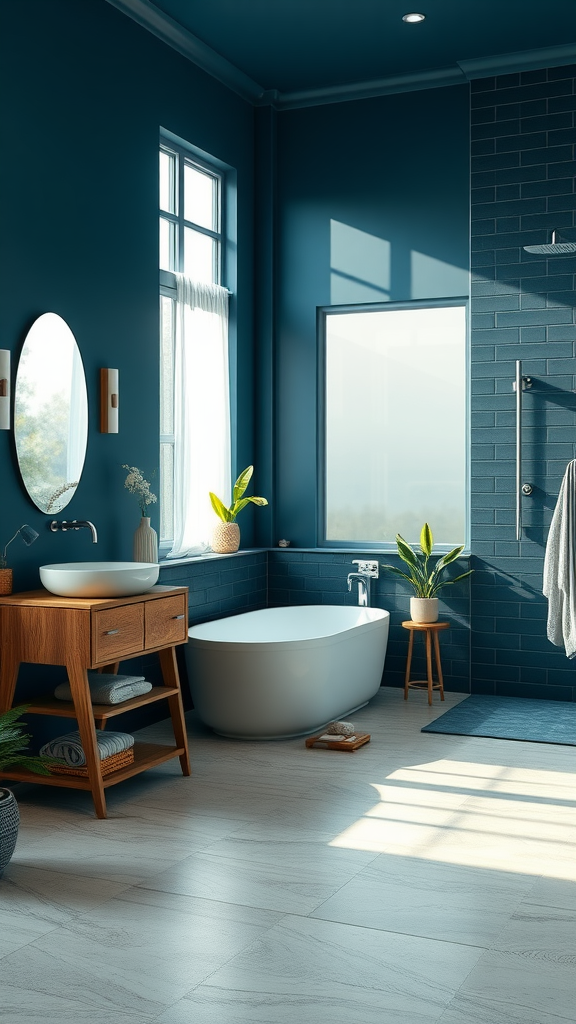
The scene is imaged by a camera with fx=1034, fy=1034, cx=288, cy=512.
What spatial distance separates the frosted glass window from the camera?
6.27m

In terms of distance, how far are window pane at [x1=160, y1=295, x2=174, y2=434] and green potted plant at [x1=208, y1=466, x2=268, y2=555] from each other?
21.3 inches

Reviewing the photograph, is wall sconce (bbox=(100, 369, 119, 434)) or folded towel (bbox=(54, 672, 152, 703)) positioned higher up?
wall sconce (bbox=(100, 369, 119, 434))

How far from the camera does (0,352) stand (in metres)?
4.14

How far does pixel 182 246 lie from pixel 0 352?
1973mm

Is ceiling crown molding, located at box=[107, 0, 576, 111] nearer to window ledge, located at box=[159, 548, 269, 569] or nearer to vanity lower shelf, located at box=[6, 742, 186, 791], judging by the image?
window ledge, located at box=[159, 548, 269, 569]

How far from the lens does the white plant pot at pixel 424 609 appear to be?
232 inches

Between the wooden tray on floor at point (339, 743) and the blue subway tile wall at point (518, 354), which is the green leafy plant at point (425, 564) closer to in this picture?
the blue subway tile wall at point (518, 354)

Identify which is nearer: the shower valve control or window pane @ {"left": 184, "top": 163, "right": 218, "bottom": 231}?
window pane @ {"left": 184, "top": 163, "right": 218, "bottom": 231}

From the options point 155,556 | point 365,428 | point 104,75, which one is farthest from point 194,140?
point 155,556

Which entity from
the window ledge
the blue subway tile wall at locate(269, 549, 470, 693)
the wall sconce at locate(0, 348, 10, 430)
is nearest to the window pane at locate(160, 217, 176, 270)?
the window ledge

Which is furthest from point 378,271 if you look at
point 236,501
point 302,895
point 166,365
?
point 302,895

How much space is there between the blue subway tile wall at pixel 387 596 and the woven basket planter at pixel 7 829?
333 centimetres

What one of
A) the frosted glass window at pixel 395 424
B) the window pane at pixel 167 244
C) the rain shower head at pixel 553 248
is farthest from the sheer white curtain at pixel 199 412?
the rain shower head at pixel 553 248

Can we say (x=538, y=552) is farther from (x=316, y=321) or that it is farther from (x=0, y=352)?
(x=0, y=352)
